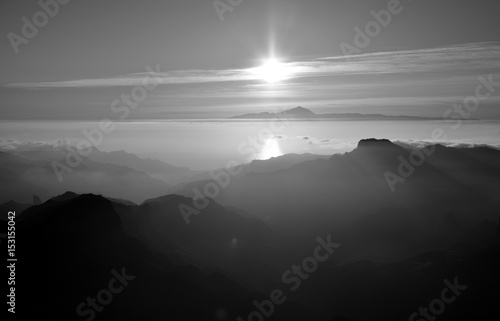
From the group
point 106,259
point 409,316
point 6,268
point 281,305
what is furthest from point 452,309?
point 6,268

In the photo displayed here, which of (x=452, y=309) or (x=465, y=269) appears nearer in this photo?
(x=452, y=309)

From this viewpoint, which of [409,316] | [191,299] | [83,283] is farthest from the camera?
[409,316]

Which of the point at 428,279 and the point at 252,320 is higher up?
the point at 428,279

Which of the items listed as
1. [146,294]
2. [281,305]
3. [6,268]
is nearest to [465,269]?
[281,305]

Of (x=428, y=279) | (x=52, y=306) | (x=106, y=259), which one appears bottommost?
(x=52, y=306)

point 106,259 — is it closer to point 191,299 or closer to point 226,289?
point 191,299

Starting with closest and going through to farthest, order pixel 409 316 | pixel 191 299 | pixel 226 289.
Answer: pixel 191 299 → pixel 226 289 → pixel 409 316

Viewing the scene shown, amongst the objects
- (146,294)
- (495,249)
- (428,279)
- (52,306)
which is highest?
(495,249)

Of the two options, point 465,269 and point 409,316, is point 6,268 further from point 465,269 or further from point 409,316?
point 465,269

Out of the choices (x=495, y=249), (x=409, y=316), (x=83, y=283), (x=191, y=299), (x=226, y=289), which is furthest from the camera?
(x=495, y=249)
